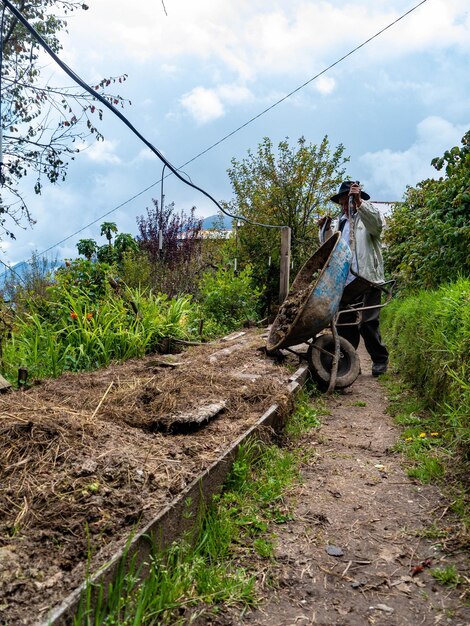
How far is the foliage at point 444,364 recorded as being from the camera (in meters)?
3.10

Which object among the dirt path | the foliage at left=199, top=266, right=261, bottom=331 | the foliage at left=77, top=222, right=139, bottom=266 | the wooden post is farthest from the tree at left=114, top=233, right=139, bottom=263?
the dirt path

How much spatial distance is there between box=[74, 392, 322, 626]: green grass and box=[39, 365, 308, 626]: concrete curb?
3 cm

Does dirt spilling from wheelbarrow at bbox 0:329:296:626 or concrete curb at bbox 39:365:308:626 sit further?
dirt spilling from wheelbarrow at bbox 0:329:296:626

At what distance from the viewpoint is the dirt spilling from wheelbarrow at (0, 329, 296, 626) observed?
162 cm

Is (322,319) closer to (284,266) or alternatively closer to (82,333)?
(82,333)

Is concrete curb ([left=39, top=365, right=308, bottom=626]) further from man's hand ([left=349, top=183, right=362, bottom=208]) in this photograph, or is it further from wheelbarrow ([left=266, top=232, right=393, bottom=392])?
man's hand ([left=349, top=183, right=362, bottom=208])

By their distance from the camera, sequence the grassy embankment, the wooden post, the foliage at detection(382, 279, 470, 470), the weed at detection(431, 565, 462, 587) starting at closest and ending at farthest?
1. the weed at detection(431, 565, 462, 587)
2. the grassy embankment
3. the foliage at detection(382, 279, 470, 470)
4. the wooden post

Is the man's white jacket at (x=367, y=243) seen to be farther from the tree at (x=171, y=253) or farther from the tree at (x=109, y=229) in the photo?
the tree at (x=109, y=229)

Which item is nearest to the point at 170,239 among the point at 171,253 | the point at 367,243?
the point at 171,253

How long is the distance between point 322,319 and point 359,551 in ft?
9.07

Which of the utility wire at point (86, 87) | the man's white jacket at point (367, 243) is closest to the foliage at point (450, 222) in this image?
the man's white jacket at point (367, 243)

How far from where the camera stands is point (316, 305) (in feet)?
15.6

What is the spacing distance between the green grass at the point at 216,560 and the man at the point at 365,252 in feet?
10.9

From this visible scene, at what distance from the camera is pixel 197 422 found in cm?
295
